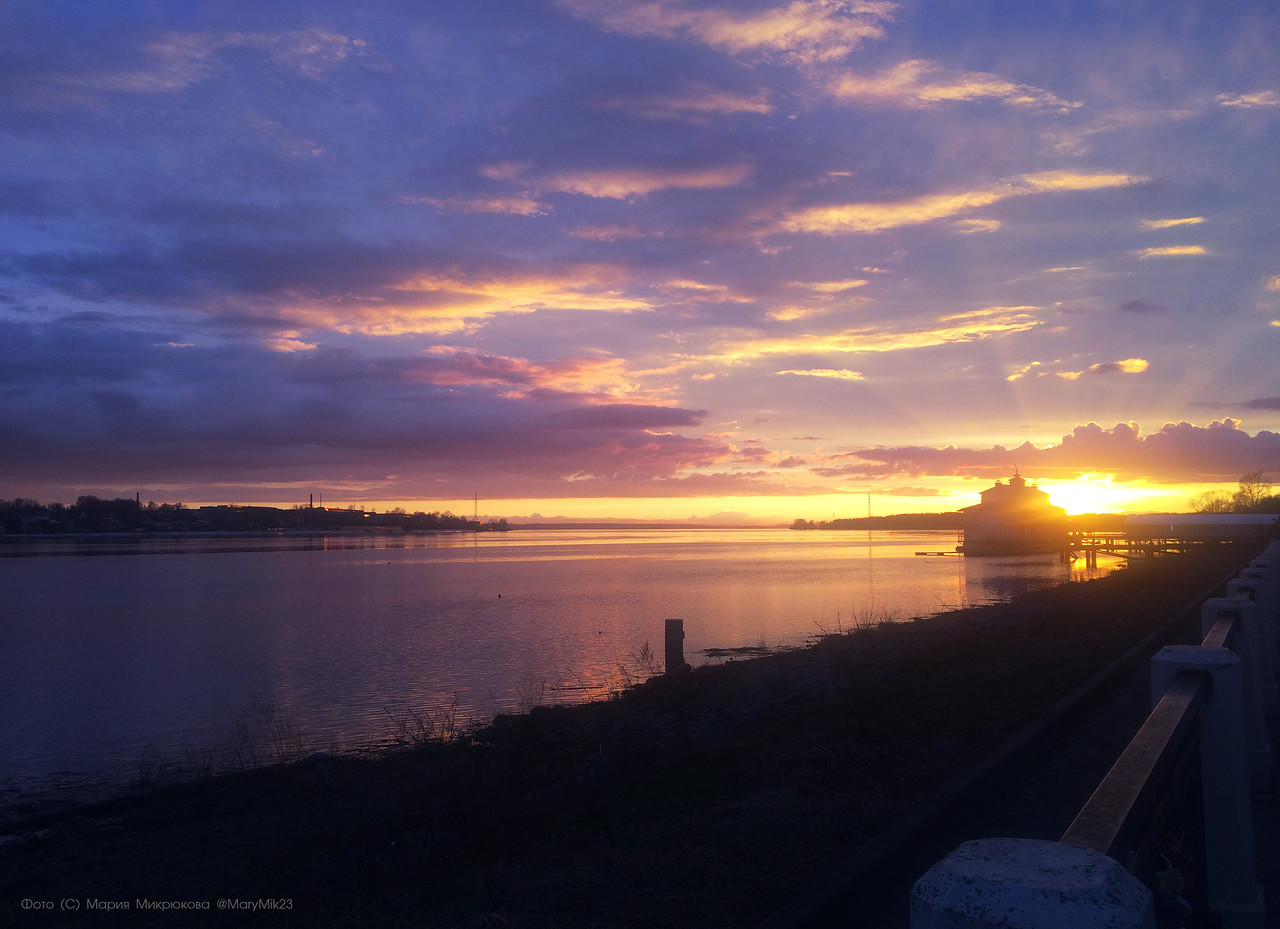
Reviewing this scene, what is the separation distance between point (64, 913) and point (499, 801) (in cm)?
397

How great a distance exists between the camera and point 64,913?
7379 mm

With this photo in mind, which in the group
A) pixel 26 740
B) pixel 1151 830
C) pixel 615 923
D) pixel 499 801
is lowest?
pixel 26 740

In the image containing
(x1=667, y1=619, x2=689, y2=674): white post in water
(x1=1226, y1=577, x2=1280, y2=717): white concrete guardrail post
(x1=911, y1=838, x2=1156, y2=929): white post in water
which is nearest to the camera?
(x1=911, y1=838, x2=1156, y2=929): white post in water

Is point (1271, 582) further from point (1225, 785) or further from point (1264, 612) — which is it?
point (1225, 785)

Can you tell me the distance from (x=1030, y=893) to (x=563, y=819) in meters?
6.92

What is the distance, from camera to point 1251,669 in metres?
5.92

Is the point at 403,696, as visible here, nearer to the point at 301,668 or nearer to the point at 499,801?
the point at 301,668

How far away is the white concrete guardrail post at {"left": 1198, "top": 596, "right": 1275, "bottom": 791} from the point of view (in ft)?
19.2

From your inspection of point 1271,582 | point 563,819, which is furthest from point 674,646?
point 1271,582

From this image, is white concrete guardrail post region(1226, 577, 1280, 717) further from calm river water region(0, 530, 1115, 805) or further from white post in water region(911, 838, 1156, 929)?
calm river water region(0, 530, 1115, 805)

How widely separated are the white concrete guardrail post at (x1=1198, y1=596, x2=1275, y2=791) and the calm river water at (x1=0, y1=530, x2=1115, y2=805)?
45.2 feet

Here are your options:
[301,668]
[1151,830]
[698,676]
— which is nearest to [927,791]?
[1151,830]

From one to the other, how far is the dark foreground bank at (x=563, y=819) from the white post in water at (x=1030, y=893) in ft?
12.3

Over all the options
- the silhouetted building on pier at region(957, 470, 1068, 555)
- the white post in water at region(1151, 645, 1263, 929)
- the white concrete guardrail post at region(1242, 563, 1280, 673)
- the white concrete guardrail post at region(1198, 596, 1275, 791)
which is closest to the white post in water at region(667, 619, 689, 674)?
the white concrete guardrail post at region(1242, 563, 1280, 673)
